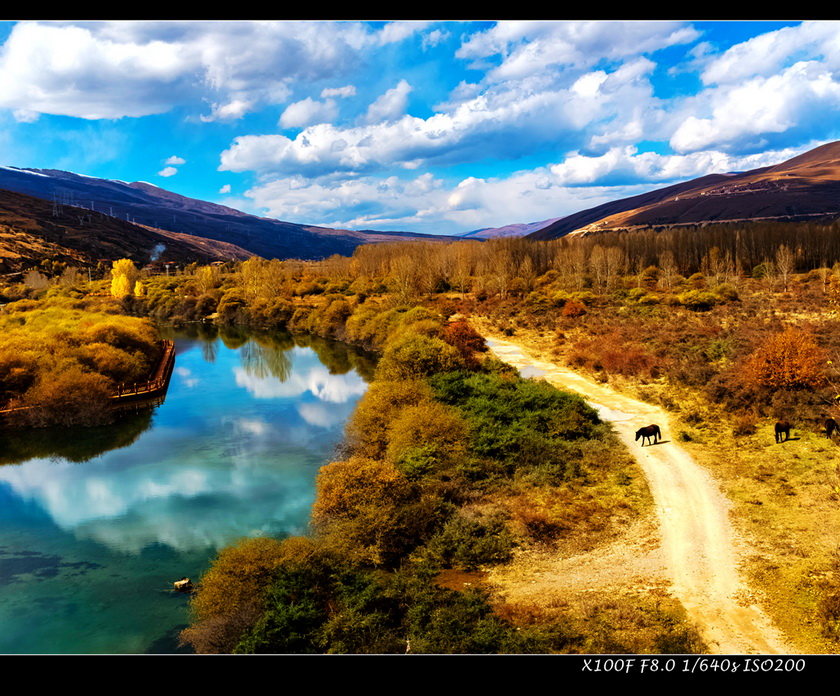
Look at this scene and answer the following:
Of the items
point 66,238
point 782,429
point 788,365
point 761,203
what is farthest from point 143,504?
point 761,203

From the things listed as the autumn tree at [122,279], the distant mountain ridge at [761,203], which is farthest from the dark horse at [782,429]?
the distant mountain ridge at [761,203]

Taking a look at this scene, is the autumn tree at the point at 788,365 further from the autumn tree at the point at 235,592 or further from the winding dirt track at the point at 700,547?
the autumn tree at the point at 235,592

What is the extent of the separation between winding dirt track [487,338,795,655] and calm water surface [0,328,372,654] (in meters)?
10.7

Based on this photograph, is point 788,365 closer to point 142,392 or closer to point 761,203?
point 142,392

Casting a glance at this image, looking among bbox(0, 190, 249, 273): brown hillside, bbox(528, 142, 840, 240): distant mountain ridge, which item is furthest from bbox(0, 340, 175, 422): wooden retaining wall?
bbox(528, 142, 840, 240): distant mountain ridge

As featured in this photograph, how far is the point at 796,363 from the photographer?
21.9 meters

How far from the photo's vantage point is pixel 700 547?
Answer: 12883 millimetres

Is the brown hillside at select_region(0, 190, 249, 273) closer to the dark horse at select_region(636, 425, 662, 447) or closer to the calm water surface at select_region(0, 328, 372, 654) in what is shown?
the calm water surface at select_region(0, 328, 372, 654)

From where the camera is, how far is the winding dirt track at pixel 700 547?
9617mm

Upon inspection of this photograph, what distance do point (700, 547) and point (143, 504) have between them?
58.1ft

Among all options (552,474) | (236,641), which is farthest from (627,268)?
(236,641)

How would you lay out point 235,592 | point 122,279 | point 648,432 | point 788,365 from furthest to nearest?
point 122,279
point 788,365
point 648,432
point 235,592

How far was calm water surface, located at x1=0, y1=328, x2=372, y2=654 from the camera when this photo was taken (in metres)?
12.9
